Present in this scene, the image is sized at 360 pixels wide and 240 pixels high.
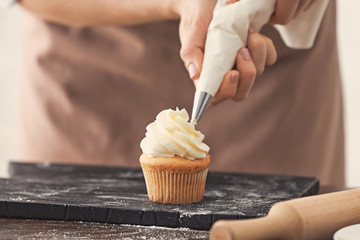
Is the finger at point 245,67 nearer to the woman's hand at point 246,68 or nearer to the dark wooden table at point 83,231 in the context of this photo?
the woman's hand at point 246,68

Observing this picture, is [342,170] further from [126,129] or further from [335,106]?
[126,129]

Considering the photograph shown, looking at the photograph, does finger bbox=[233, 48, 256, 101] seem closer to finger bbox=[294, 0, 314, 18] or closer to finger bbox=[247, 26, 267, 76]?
finger bbox=[247, 26, 267, 76]

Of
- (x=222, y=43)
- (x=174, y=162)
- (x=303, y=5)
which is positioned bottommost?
(x=174, y=162)

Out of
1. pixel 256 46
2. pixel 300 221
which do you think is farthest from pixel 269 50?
pixel 300 221

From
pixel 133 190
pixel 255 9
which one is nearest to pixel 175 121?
pixel 133 190

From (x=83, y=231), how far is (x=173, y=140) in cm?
31

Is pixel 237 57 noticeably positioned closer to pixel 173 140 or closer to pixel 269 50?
pixel 269 50

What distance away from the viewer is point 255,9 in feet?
4.84

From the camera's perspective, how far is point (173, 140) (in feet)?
4.47

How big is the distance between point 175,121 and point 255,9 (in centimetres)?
35

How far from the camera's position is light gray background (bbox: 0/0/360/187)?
164 inches

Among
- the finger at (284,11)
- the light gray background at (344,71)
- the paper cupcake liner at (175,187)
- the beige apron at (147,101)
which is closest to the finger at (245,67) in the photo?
the finger at (284,11)

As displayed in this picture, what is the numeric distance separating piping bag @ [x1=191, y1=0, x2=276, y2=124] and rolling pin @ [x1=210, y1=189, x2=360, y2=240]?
0.44 metres

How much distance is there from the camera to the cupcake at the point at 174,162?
4.46ft
